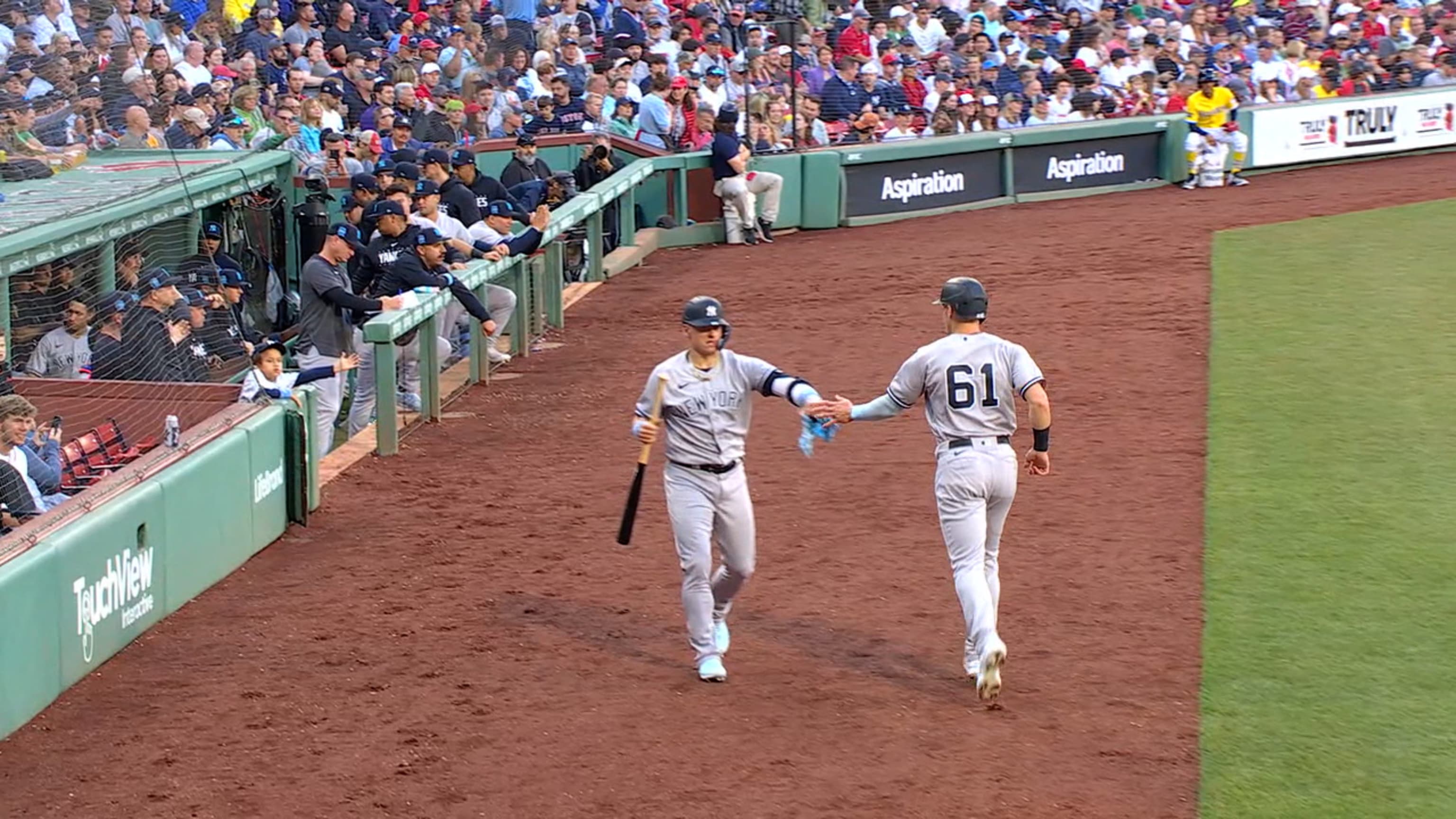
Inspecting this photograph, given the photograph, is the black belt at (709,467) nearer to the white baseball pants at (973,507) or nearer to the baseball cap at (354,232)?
the white baseball pants at (973,507)

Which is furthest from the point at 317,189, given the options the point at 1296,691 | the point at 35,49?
the point at 1296,691

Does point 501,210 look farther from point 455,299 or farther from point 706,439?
point 706,439

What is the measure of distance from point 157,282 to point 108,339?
540 mm

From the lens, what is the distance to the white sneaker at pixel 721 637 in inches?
298

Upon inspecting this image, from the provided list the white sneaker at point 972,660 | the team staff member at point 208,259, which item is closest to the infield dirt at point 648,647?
the white sneaker at point 972,660

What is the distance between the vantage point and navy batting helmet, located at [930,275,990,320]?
703cm

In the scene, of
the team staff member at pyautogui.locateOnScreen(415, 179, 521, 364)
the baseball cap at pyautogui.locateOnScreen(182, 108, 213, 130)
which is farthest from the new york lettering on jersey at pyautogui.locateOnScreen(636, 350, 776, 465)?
the baseball cap at pyautogui.locateOnScreen(182, 108, 213, 130)

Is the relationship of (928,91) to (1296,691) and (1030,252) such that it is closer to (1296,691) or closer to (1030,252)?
(1030,252)

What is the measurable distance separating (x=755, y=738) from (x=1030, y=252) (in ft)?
38.8

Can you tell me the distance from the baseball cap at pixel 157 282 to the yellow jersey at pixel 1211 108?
1340 centimetres

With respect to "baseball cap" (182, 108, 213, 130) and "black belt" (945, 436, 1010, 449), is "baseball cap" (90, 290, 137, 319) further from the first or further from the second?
"black belt" (945, 436, 1010, 449)

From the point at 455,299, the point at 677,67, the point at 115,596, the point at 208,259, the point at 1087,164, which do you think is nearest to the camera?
the point at 115,596

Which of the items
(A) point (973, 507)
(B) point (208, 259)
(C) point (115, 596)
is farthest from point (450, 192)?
(A) point (973, 507)

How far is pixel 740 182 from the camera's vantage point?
1889cm
